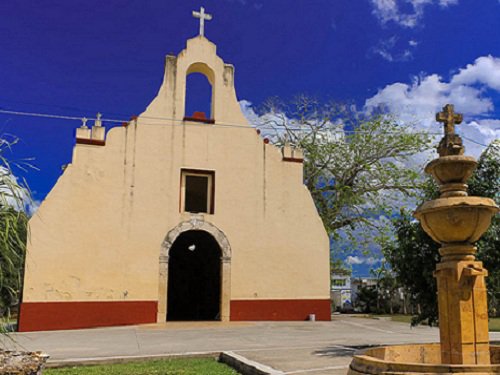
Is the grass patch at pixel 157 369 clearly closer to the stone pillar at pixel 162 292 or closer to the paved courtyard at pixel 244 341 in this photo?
the paved courtyard at pixel 244 341

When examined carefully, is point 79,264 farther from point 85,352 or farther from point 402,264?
point 402,264

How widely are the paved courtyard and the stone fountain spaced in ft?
8.53

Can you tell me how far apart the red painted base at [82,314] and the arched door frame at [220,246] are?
2.49ft

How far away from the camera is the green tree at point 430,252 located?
349 inches

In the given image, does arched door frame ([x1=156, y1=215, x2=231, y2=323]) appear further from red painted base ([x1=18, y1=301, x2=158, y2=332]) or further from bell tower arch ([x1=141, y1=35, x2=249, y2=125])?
bell tower arch ([x1=141, y1=35, x2=249, y2=125])

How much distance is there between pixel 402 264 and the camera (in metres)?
9.74

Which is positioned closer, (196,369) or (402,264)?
(196,369)

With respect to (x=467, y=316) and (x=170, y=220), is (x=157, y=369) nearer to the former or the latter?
(x=467, y=316)

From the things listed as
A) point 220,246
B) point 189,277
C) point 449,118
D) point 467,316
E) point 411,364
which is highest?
point 449,118

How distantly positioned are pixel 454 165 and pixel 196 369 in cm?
508

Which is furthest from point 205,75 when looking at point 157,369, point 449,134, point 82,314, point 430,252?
point 449,134

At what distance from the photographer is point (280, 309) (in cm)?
1648

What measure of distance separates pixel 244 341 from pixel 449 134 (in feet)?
24.0

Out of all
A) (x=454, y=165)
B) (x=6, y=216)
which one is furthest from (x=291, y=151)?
(x=6, y=216)
